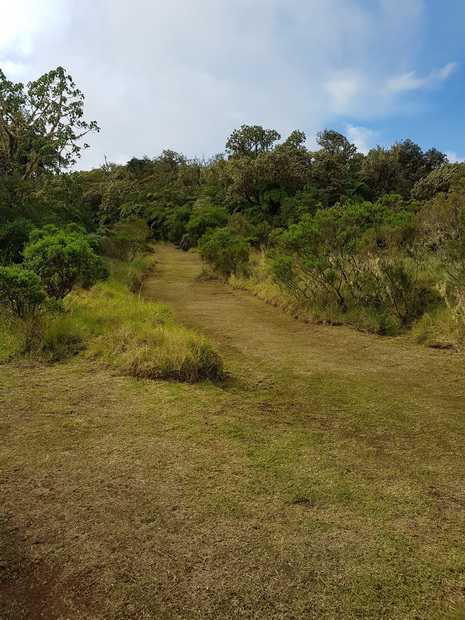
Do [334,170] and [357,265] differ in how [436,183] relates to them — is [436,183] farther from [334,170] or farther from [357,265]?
[357,265]

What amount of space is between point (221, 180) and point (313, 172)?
32.8 ft

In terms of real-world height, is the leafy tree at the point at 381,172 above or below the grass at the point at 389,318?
above

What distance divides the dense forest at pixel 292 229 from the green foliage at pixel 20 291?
0.02 metres

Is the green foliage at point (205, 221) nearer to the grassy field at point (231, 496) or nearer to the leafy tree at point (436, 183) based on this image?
the leafy tree at point (436, 183)

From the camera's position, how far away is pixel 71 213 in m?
17.5

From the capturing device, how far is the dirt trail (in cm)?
549

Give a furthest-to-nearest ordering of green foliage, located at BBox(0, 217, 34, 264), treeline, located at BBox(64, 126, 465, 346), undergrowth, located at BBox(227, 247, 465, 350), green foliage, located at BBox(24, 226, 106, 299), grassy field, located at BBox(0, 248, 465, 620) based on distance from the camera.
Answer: green foliage, located at BBox(0, 217, 34, 264) → treeline, located at BBox(64, 126, 465, 346) → green foliage, located at BBox(24, 226, 106, 299) → undergrowth, located at BBox(227, 247, 465, 350) → grassy field, located at BBox(0, 248, 465, 620)

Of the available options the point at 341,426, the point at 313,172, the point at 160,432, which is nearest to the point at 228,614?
the point at 160,432

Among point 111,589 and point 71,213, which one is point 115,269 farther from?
point 111,589

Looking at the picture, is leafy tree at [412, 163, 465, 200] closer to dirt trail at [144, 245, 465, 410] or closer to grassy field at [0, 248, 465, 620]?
dirt trail at [144, 245, 465, 410]

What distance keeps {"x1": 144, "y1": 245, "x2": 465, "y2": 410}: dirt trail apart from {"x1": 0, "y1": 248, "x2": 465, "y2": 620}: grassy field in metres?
0.11

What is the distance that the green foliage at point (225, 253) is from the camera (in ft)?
55.6

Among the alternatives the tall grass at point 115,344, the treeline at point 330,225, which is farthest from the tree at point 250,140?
the tall grass at point 115,344

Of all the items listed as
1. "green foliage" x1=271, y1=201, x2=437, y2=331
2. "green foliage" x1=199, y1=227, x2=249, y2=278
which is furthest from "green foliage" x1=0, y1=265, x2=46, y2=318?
"green foliage" x1=199, y1=227, x2=249, y2=278
